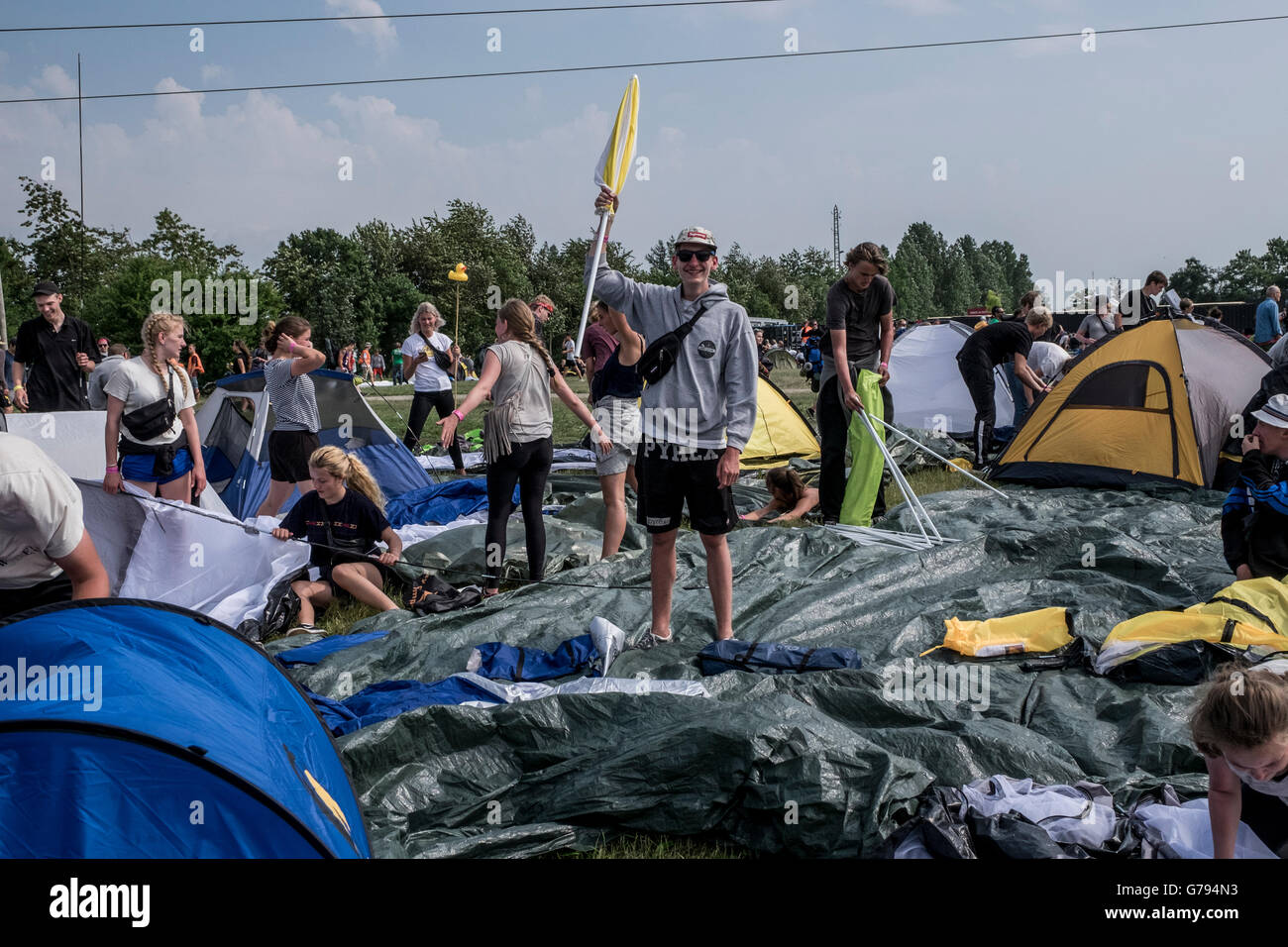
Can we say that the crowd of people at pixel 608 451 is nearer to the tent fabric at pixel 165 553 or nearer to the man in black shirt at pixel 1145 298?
the tent fabric at pixel 165 553

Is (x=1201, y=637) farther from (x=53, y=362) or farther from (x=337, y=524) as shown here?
(x=53, y=362)

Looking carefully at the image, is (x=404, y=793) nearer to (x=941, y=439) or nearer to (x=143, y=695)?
(x=143, y=695)

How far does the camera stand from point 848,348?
23.8 ft

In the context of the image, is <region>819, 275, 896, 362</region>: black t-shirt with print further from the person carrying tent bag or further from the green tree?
the green tree

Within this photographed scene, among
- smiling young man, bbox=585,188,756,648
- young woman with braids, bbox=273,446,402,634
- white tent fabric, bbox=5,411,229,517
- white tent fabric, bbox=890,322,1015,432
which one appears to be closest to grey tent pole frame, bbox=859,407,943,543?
smiling young man, bbox=585,188,756,648

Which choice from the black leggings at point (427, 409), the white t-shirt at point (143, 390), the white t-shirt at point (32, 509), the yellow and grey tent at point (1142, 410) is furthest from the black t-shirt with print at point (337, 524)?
the yellow and grey tent at point (1142, 410)

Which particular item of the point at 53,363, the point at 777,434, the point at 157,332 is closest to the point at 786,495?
the point at 777,434

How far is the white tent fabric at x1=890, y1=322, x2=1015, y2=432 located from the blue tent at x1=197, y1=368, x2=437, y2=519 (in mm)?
6443

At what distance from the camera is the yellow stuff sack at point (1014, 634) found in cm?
447

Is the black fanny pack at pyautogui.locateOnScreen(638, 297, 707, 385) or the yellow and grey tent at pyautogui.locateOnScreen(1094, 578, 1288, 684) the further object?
the black fanny pack at pyautogui.locateOnScreen(638, 297, 707, 385)

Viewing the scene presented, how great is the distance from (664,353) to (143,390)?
10.8ft

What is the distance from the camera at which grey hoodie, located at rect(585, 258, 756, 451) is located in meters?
4.38
